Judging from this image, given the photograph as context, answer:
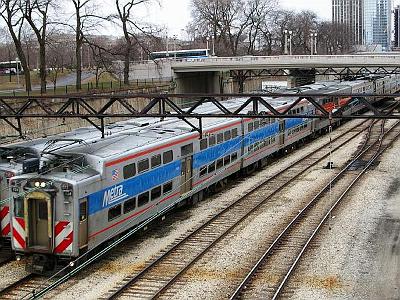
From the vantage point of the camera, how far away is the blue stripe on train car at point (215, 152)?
80.6 ft

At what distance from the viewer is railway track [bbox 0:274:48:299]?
1633cm

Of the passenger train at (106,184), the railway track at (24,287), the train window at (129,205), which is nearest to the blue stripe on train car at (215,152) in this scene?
the passenger train at (106,184)

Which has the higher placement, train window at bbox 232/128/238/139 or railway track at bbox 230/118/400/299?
train window at bbox 232/128/238/139

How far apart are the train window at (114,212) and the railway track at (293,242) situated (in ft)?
14.4

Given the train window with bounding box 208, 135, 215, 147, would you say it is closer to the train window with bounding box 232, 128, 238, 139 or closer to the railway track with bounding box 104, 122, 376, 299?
the train window with bounding box 232, 128, 238, 139

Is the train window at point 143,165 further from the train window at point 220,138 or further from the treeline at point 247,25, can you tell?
the treeline at point 247,25

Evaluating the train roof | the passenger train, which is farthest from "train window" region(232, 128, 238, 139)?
the passenger train

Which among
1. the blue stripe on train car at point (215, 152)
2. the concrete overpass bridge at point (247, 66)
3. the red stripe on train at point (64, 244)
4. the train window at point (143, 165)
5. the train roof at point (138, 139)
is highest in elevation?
the concrete overpass bridge at point (247, 66)

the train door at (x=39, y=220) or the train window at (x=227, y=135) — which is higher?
the train window at (x=227, y=135)

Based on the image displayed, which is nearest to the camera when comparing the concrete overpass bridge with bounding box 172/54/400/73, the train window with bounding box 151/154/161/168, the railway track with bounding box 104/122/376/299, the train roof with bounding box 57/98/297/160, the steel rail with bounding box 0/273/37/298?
the steel rail with bounding box 0/273/37/298

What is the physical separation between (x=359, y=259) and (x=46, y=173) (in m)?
9.84

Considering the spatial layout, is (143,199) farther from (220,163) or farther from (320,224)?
(220,163)

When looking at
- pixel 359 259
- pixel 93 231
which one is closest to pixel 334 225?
pixel 359 259

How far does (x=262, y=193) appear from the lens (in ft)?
92.4
